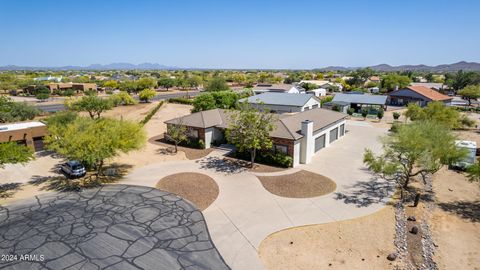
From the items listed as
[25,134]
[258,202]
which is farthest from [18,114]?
[258,202]

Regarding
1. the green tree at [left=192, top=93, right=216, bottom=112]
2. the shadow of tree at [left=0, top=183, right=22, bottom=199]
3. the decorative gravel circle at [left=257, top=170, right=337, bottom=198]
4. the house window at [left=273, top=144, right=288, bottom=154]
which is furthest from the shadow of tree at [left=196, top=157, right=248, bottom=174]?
the green tree at [left=192, top=93, right=216, bottom=112]

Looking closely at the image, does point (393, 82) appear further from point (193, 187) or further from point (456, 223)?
point (193, 187)

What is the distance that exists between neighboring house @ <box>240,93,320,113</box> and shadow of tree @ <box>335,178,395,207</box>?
27447 millimetres

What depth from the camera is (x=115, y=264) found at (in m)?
14.0

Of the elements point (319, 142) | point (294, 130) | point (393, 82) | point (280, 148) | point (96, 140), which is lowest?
point (319, 142)

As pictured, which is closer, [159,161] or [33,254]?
[33,254]

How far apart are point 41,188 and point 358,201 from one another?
25925mm

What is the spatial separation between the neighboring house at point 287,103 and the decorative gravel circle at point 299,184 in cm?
2549

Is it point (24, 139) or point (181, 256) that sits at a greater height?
point (24, 139)

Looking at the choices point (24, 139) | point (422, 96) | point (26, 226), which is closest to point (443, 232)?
point (26, 226)

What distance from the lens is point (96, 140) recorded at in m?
21.9

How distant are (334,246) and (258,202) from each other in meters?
6.64

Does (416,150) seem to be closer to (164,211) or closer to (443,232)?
(443,232)

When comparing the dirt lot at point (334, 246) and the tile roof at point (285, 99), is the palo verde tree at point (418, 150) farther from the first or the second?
the tile roof at point (285, 99)
